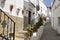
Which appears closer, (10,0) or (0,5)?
(0,5)

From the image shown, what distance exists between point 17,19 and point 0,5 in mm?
3549

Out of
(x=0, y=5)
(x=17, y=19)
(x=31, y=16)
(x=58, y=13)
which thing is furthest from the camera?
(x=31, y=16)

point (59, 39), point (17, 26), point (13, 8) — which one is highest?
point (13, 8)

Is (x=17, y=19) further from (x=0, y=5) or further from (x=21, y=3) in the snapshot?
(x=0, y=5)

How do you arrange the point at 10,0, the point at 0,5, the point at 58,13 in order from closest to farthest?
the point at 0,5
the point at 10,0
the point at 58,13

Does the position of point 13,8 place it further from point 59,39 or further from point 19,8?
point 59,39

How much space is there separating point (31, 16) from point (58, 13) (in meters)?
4.33

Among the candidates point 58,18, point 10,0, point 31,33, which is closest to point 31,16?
point 58,18

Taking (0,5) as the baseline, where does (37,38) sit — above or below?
below

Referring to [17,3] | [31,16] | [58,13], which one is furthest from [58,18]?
[17,3]

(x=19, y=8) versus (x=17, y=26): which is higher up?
(x=19, y=8)

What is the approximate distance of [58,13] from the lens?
19641 mm

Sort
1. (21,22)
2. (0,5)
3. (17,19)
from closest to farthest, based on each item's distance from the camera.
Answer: (0,5) → (17,19) → (21,22)

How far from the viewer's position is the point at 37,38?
13305mm
